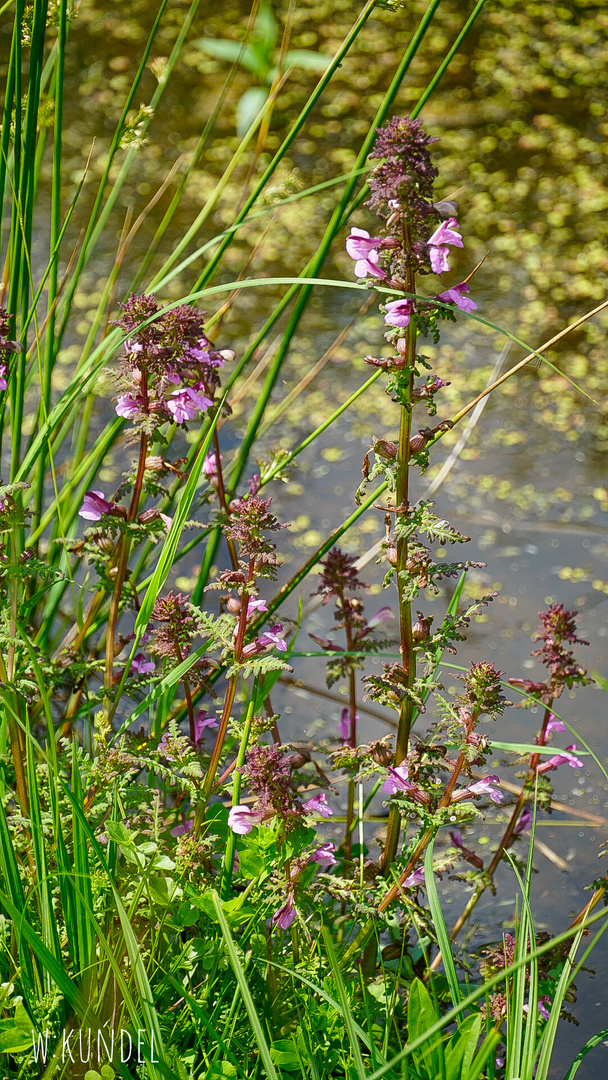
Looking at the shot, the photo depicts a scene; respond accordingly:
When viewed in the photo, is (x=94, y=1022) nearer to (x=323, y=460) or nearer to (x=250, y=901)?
(x=250, y=901)

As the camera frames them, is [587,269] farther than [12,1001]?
Yes

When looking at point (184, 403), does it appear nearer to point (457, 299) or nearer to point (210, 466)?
point (210, 466)

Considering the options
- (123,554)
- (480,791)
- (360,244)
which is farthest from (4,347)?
(480,791)

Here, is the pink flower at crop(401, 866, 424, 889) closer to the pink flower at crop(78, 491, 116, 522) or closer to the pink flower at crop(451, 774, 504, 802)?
the pink flower at crop(451, 774, 504, 802)

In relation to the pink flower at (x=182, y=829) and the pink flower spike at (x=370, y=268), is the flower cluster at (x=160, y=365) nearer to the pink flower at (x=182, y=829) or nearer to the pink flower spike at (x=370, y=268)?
the pink flower spike at (x=370, y=268)

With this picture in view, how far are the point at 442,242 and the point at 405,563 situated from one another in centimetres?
→ 35

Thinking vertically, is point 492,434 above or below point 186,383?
above

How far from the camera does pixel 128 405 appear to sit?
1111mm

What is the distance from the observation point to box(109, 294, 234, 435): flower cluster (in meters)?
1.06

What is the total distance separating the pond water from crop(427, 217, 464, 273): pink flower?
44 centimetres

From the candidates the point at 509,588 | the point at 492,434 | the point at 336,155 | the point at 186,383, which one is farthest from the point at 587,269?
the point at 186,383

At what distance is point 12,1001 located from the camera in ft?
Result: 3.13

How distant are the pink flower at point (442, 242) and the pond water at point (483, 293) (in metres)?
0.44

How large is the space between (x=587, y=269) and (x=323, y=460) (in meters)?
1.06
